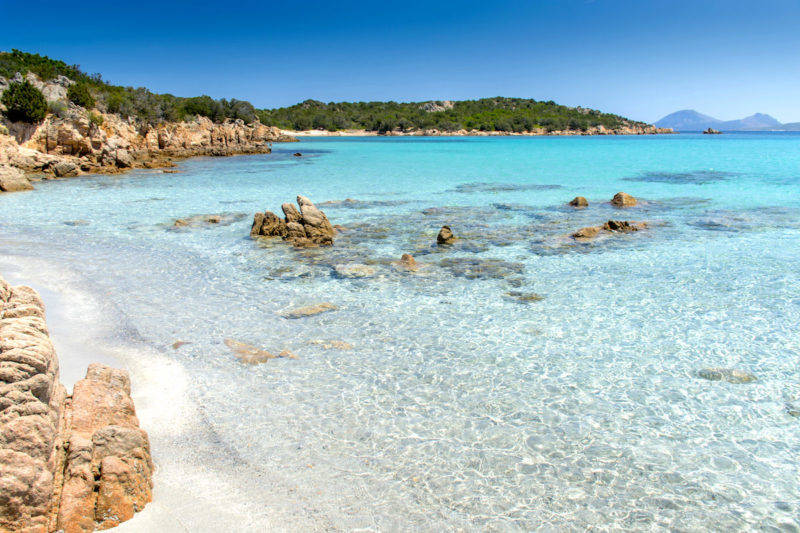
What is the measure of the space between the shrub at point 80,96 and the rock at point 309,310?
40.7 metres

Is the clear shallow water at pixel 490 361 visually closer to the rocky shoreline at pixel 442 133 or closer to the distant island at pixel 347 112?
the distant island at pixel 347 112

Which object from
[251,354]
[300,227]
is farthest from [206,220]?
[251,354]

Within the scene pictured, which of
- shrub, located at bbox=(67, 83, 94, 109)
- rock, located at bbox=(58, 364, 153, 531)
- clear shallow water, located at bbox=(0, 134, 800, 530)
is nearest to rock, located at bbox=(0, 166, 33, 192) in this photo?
clear shallow water, located at bbox=(0, 134, 800, 530)

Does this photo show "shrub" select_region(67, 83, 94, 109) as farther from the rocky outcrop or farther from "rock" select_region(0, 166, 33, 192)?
the rocky outcrop

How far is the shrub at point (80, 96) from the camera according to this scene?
39000 millimetres

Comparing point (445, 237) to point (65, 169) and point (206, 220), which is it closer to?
point (206, 220)

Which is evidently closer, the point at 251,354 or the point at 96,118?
the point at 251,354

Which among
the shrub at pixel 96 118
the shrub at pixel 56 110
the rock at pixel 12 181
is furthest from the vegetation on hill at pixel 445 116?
the rock at pixel 12 181

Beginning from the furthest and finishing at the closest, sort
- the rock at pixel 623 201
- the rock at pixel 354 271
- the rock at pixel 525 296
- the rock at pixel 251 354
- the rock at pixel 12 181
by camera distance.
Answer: the rock at pixel 12 181
the rock at pixel 623 201
the rock at pixel 354 271
the rock at pixel 525 296
the rock at pixel 251 354

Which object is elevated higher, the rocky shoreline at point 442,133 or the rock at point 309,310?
the rocky shoreline at point 442,133

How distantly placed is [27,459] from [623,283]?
33.1ft

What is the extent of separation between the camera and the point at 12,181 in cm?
2320

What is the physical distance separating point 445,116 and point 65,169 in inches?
4931

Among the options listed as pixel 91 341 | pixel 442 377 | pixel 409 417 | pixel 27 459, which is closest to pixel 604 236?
pixel 442 377
